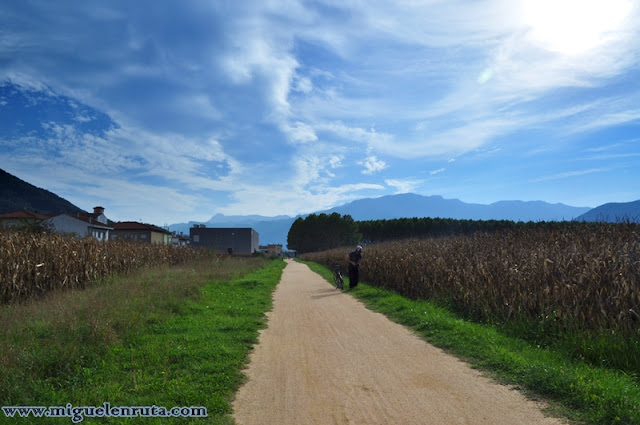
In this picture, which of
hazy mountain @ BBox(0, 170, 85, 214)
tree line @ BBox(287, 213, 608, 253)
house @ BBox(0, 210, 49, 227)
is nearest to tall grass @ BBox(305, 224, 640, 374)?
house @ BBox(0, 210, 49, 227)

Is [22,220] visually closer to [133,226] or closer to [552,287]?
[552,287]

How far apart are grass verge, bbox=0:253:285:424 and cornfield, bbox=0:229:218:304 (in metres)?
3.14

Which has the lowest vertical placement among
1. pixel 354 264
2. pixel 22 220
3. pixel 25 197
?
pixel 354 264

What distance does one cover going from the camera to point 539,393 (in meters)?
5.52

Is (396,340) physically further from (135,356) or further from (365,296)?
(365,296)

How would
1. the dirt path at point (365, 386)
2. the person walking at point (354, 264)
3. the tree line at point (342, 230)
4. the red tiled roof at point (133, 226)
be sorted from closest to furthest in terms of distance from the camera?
the dirt path at point (365, 386)
the person walking at point (354, 264)
the red tiled roof at point (133, 226)
the tree line at point (342, 230)

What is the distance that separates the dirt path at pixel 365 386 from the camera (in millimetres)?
4770

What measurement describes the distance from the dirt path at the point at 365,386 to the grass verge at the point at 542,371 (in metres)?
0.36

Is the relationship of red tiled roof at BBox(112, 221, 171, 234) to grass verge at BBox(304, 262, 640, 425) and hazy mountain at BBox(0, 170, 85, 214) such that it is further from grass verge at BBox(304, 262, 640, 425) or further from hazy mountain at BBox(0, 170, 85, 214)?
grass verge at BBox(304, 262, 640, 425)

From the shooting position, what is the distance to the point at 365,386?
19.0 feet

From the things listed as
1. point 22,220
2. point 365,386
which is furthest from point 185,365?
point 22,220

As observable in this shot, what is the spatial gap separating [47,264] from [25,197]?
173m

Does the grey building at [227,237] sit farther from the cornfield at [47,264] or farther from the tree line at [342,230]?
the cornfield at [47,264]

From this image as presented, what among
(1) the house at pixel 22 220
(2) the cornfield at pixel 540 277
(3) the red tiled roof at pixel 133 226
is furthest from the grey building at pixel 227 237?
(2) the cornfield at pixel 540 277
